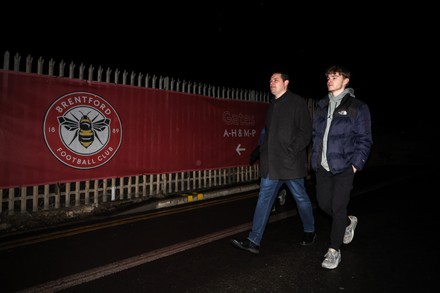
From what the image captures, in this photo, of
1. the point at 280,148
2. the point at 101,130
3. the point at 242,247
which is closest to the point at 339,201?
the point at 280,148

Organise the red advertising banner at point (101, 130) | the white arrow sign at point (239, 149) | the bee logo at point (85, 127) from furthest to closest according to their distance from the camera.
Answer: the white arrow sign at point (239, 149), the bee logo at point (85, 127), the red advertising banner at point (101, 130)

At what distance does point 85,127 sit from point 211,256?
3291 millimetres

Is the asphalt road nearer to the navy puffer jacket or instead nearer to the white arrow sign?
the navy puffer jacket

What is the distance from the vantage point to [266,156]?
389 centimetres

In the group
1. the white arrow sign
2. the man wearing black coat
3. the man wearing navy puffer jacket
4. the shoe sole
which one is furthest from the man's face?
the white arrow sign

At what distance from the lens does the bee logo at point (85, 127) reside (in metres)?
5.60

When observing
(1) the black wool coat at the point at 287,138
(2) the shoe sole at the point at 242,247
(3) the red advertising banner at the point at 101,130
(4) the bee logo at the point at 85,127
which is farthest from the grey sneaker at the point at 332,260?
(4) the bee logo at the point at 85,127

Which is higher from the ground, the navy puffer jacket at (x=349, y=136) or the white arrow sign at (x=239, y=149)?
the navy puffer jacket at (x=349, y=136)

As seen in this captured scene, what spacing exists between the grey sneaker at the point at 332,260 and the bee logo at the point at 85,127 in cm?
420

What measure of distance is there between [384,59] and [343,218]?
68.8 ft

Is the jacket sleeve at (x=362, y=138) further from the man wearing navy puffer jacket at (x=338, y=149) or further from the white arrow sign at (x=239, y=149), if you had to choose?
the white arrow sign at (x=239, y=149)

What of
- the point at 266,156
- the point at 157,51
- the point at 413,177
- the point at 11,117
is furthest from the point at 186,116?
the point at 157,51

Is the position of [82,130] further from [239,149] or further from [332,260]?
[332,260]

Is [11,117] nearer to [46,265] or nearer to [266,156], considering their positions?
[46,265]
